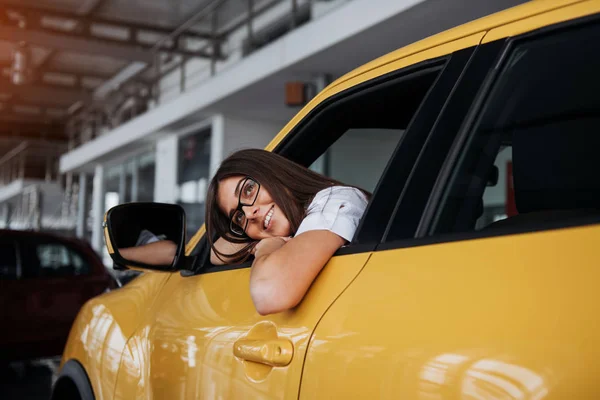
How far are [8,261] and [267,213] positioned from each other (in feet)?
16.4

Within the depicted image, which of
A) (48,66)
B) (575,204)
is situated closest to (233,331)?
(575,204)

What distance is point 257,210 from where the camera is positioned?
73.4 inches

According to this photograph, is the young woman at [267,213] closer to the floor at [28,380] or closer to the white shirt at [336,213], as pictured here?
the white shirt at [336,213]

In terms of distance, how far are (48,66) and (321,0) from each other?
1148 centimetres

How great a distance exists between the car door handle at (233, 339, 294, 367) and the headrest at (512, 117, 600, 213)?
531 mm

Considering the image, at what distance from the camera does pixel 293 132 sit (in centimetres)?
194

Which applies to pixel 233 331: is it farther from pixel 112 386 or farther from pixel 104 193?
pixel 104 193

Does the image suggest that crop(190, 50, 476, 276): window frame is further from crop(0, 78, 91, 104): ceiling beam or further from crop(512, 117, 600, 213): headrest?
crop(0, 78, 91, 104): ceiling beam

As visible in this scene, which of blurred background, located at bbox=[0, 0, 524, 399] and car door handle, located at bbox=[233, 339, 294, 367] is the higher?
blurred background, located at bbox=[0, 0, 524, 399]

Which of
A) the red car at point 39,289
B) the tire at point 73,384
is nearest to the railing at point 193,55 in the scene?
the red car at point 39,289

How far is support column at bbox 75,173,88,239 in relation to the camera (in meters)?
21.5

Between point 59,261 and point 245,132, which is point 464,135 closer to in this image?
point 59,261

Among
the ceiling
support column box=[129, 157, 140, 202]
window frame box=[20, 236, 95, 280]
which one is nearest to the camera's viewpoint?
window frame box=[20, 236, 95, 280]

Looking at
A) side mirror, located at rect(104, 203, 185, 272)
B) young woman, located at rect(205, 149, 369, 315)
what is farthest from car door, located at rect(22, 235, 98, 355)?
young woman, located at rect(205, 149, 369, 315)
